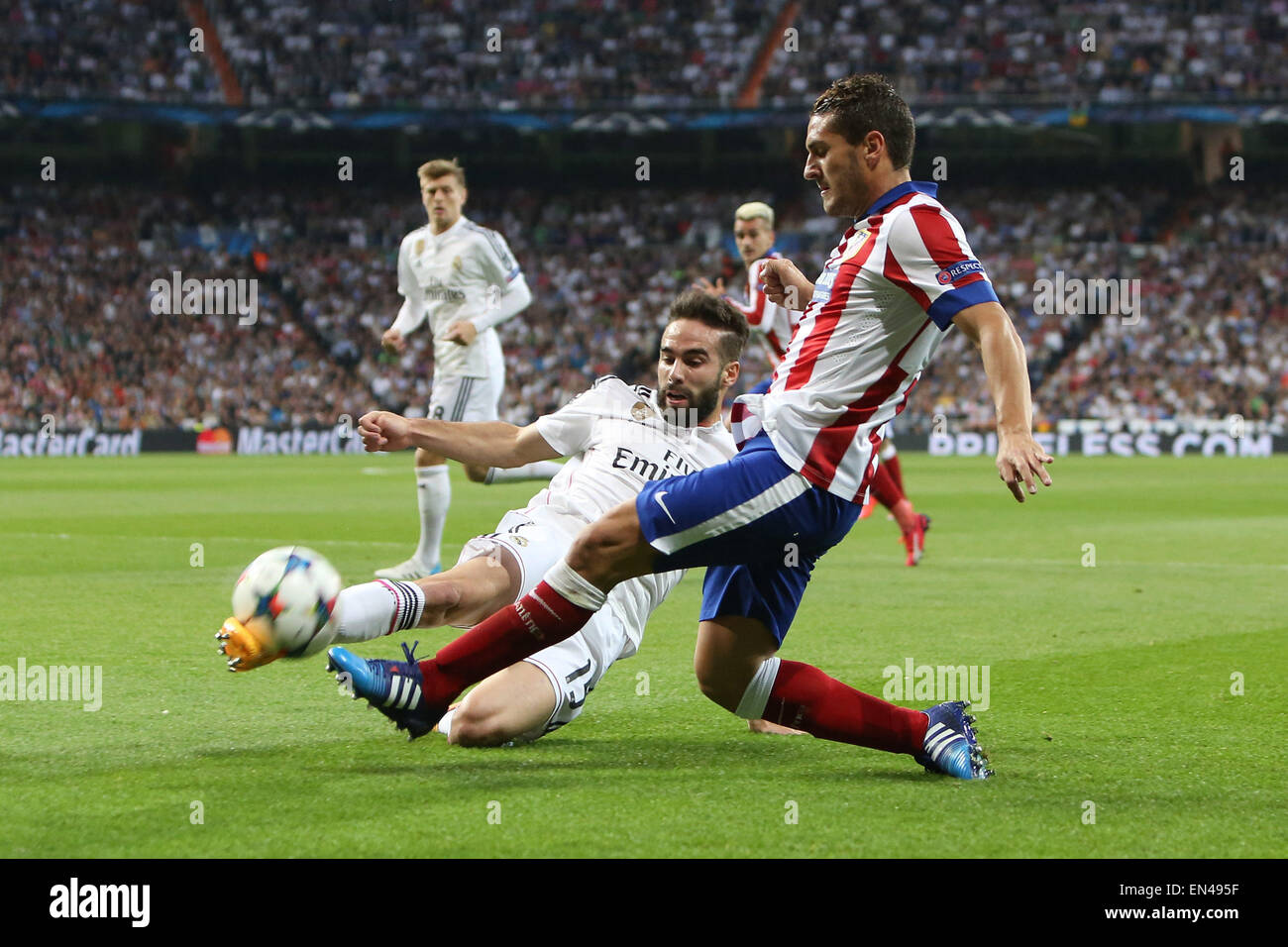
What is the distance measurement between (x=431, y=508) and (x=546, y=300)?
2650 cm

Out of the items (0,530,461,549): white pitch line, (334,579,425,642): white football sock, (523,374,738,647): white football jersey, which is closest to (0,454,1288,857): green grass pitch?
(334,579,425,642): white football sock

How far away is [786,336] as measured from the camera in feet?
35.3

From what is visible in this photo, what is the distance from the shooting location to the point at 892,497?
32.4 feet

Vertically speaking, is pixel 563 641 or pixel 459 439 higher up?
pixel 459 439

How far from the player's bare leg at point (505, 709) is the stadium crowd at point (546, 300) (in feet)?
Answer: 88.8

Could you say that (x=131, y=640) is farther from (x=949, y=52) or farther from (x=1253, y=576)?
(x=949, y=52)

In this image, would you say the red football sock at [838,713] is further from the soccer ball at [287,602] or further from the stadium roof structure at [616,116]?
the stadium roof structure at [616,116]

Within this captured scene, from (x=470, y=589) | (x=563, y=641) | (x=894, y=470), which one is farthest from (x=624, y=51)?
(x=563, y=641)

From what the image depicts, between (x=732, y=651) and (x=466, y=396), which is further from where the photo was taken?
(x=466, y=396)

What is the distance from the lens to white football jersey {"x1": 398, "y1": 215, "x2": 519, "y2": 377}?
10.5m

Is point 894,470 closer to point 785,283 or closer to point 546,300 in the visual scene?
point 785,283

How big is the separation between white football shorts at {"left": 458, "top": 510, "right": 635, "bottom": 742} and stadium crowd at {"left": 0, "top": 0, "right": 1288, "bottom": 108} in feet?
101

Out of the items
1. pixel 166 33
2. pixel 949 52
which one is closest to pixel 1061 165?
pixel 949 52

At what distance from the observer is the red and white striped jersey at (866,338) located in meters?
3.87
